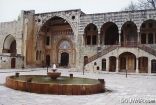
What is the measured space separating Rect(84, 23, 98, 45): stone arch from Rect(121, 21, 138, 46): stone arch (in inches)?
153

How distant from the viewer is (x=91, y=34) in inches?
1409

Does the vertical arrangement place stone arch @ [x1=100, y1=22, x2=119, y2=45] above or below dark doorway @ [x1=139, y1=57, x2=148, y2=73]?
above

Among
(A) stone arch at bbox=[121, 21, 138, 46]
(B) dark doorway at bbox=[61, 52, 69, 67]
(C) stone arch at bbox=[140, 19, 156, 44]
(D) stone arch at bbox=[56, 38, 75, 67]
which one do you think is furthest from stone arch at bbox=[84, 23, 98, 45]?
(C) stone arch at bbox=[140, 19, 156, 44]

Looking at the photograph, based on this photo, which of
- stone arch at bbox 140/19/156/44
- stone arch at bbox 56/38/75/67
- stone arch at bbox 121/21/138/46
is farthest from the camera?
stone arch at bbox 56/38/75/67

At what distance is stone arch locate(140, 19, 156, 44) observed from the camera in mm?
31891

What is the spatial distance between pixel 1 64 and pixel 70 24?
35.9 ft

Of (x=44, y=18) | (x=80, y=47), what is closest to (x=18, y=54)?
(x=44, y=18)

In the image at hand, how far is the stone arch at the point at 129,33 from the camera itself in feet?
108

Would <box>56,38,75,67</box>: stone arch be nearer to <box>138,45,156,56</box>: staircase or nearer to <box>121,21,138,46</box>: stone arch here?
<box>121,21,138,46</box>: stone arch

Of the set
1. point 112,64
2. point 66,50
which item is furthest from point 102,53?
point 66,50

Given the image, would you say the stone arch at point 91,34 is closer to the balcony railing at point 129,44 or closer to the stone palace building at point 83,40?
the stone palace building at point 83,40

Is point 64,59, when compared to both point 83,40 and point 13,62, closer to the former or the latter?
point 83,40

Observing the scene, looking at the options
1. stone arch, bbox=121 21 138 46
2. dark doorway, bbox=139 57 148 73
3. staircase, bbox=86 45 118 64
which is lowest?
dark doorway, bbox=139 57 148 73

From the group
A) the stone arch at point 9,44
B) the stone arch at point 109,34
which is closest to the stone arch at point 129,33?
the stone arch at point 109,34
